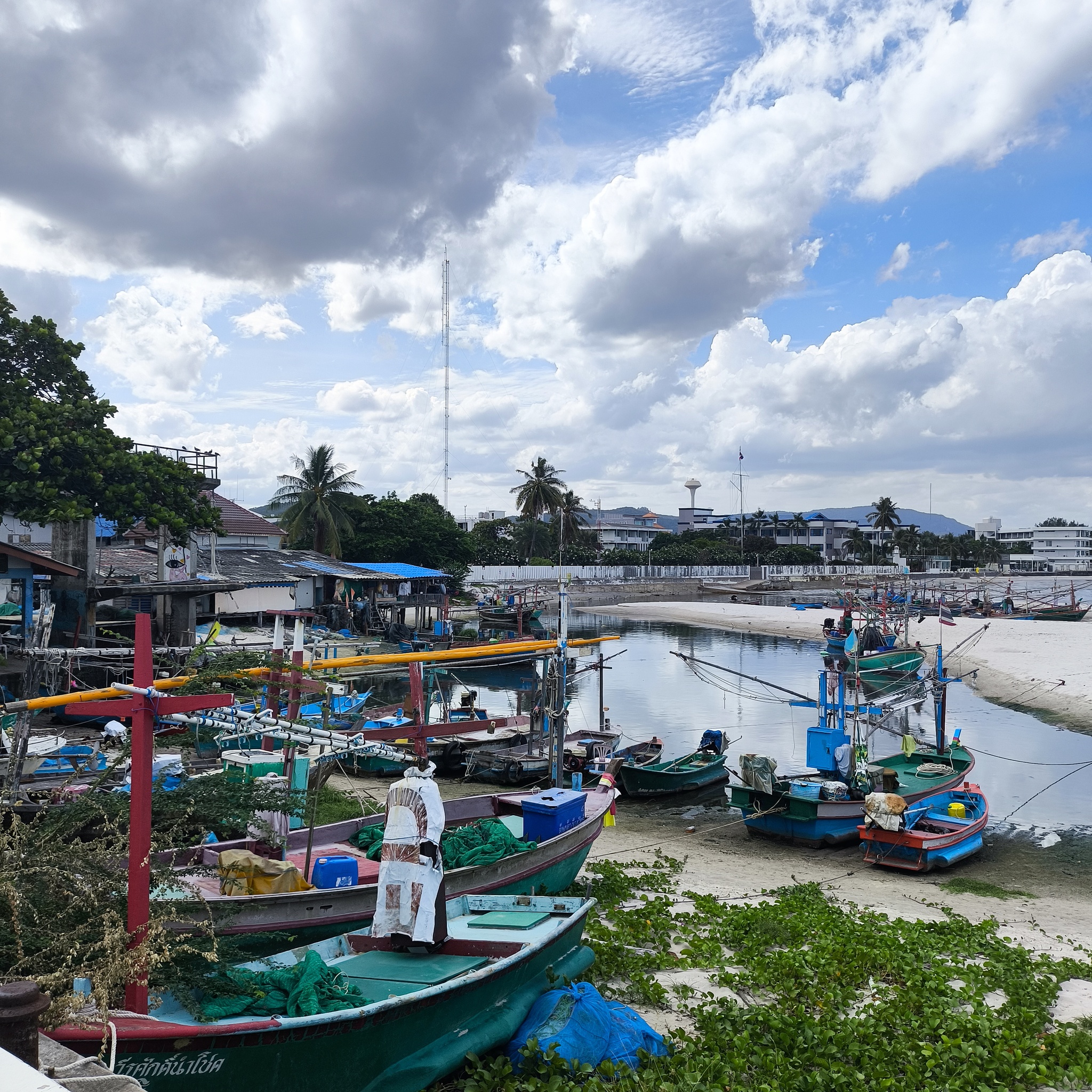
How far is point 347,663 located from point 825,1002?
291 inches

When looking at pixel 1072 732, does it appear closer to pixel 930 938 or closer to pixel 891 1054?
pixel 930 938

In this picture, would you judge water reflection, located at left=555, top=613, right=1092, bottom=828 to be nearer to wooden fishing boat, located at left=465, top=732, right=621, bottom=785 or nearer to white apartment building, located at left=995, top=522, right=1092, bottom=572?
wooden fishing boat, located at left=465, top=732, right=621, bottom=785

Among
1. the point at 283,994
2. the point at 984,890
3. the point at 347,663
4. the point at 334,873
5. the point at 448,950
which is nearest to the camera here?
the point at 283,994

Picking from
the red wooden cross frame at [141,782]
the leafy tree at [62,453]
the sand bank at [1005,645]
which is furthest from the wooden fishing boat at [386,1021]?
the sand bank at [1005,645]

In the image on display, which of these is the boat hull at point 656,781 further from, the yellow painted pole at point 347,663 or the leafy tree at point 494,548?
the leafy tree at point 494,548

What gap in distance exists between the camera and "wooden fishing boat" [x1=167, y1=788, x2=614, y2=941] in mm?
9336

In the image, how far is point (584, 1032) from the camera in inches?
326

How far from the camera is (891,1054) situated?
833cm

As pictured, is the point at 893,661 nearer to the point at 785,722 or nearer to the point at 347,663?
the point at 785,722

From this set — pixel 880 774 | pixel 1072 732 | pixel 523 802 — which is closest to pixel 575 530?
pixel 1072 732

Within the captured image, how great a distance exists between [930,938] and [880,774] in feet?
26.7

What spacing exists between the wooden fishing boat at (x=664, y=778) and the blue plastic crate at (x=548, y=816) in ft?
31.5

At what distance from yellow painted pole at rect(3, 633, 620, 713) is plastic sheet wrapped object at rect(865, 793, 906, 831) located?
657cm

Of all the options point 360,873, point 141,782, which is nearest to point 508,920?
point 360,873
